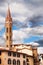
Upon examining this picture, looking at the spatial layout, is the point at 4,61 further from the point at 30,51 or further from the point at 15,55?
the point at 30,51

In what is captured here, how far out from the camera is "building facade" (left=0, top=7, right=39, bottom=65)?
43844 mm

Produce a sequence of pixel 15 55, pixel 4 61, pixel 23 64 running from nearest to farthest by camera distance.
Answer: pixel 4 61 → pixel 15 55 → pixel 23 64

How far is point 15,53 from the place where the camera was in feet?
155

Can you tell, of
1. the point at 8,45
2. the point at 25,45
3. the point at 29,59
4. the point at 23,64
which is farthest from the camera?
the point at 8,45

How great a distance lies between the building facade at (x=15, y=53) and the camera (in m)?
43.8

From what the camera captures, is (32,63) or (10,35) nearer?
(32,63)

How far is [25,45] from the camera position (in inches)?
2383

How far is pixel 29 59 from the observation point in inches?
2208

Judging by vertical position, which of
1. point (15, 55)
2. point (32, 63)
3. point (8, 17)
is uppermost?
point (8, 17)

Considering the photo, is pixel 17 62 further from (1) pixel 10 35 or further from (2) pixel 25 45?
(1) pixel 10 35

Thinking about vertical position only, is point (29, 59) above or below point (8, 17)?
below

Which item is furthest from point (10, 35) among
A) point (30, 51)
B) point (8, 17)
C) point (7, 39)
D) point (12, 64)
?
point (12, 64)

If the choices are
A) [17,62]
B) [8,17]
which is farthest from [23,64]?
[8,17]

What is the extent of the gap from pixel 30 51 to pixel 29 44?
2.88m
